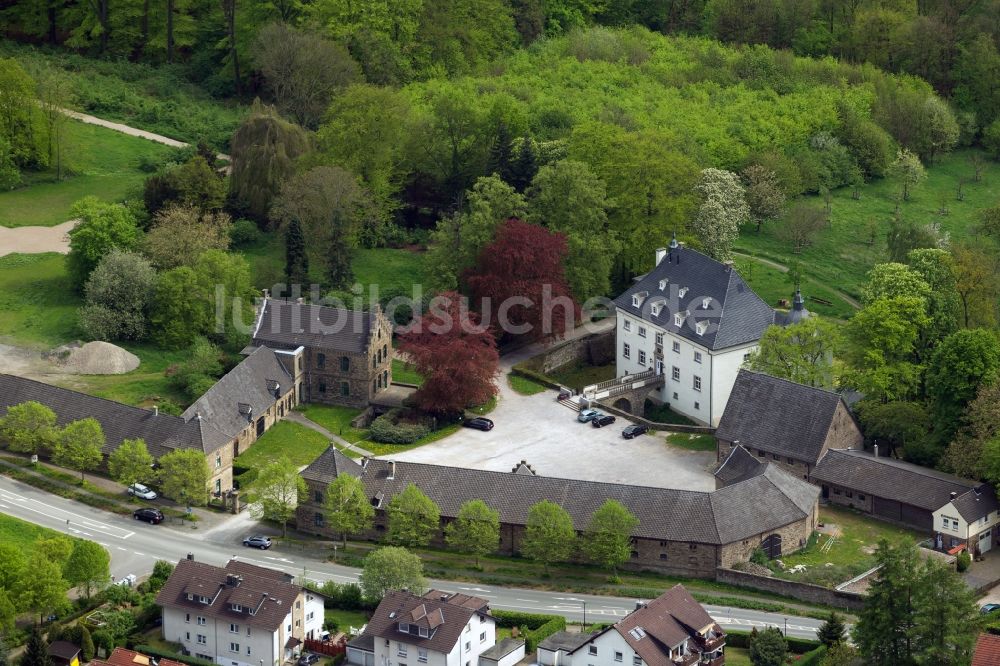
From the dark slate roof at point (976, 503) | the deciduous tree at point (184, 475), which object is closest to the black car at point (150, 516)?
the deciduous tree at point (184, 475)

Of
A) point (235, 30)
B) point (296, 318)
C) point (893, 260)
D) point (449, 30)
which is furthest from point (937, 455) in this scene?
point (235, 30)

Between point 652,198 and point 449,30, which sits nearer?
point 652,198

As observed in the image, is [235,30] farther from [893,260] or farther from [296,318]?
[893,260]

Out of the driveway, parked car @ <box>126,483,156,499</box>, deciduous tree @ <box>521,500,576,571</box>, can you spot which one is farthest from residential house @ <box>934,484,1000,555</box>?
parked car @ <box>126,483,156,499</box>

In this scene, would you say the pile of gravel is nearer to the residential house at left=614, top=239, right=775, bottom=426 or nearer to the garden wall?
the residential house at left=614, top=239, right=775, bottom=426

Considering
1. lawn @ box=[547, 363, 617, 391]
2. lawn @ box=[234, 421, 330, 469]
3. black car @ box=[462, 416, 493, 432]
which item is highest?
lawn @ box=[547, 363, 617, 391]

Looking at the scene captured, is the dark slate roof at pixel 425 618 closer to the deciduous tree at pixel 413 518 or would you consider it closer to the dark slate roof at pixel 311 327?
the deciduous tree at pixel 413 518
